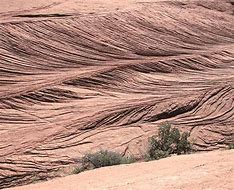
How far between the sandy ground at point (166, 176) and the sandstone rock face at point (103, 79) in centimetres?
517

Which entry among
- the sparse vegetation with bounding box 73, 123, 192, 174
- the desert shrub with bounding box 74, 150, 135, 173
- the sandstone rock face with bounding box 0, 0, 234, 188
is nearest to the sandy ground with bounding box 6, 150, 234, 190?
the desert shrub with bounding box 74, 150, 135, 173

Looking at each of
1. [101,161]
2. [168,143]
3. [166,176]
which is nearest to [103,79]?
[168,143]

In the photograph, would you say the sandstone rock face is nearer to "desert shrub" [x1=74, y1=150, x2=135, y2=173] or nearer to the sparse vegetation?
the sparse vegetation

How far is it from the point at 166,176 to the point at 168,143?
280 inches

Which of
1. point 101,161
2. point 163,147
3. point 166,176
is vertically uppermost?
point 166,176

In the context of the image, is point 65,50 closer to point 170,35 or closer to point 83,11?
point 83,11

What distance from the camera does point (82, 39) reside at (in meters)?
19.1

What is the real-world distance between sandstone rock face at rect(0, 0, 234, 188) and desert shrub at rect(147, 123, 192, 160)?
0.62 metres

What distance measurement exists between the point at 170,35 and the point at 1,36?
20.3 ft

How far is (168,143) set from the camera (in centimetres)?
1487

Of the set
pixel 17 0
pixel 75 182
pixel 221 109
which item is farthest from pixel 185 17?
pixel 75 182

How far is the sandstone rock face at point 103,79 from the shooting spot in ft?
50.3

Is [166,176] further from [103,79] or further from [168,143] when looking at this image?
[103,79]

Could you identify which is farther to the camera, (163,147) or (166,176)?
(163,147)
